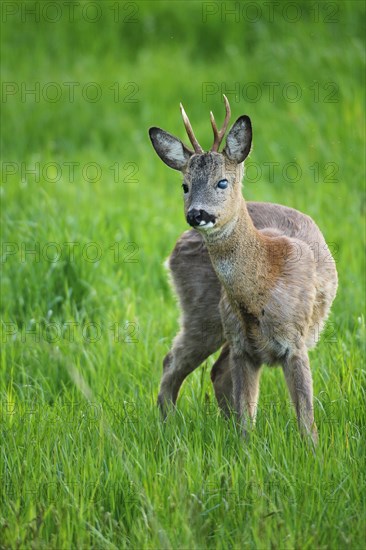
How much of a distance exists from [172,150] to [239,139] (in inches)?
14.4

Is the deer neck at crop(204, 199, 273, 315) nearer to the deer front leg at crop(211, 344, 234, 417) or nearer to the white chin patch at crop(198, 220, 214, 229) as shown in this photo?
the white chin patch at crop(198, 220, 214, 229)

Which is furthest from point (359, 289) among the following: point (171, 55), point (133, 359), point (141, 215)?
point (171, 55)

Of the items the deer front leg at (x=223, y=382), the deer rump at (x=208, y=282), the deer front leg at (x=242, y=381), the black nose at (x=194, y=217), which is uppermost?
the black nose at (x=194, y=217)

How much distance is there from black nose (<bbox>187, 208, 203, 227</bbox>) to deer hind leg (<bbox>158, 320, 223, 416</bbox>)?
114 centimetres

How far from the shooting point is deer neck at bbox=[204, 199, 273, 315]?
207 inches

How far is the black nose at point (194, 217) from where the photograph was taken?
4930 millimetres

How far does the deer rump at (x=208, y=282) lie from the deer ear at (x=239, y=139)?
68 cm

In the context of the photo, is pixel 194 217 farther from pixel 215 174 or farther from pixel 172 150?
pixel 172 150

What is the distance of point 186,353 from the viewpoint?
19.9 ft

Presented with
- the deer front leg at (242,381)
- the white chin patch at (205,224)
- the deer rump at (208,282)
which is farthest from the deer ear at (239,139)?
the deer front leg at (242,381)

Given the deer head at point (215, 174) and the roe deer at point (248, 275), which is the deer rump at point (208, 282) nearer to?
the roe deer at point (248, 275)

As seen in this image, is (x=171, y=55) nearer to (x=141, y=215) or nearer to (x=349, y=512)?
(x=141, y=215)

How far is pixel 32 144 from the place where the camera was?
11164 mm

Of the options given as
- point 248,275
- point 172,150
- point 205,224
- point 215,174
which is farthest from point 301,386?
point 172,150
